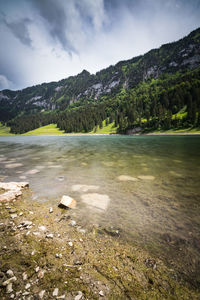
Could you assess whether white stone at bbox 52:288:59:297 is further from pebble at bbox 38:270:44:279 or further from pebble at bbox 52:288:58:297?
pebble at bbox 38:270:44:279

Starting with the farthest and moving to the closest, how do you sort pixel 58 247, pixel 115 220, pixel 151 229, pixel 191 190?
pixel 191 190 → pixel 115 220 → pixel 151 229 → pixel 58 247

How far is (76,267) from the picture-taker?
3594 mm

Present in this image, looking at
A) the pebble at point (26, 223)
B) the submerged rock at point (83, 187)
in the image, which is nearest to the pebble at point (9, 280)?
the pebble at point (26, 223)

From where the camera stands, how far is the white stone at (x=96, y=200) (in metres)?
7.03

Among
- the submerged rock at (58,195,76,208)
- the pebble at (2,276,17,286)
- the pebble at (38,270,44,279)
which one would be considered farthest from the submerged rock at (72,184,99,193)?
the pebble at (2,276,17,286)

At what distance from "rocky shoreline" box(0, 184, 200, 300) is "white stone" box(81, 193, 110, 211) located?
1.67 metres

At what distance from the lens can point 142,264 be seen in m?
3.74

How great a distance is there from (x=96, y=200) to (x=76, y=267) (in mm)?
4097

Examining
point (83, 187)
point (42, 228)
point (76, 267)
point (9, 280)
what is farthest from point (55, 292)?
point (83, 187)

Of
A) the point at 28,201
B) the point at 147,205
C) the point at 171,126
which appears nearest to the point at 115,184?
the point at 147,205

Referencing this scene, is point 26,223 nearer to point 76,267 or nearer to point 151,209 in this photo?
point 76,267

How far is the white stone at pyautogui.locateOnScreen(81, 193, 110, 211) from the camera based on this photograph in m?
7.03

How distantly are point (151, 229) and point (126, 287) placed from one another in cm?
256

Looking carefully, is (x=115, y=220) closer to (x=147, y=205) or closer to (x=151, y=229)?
(x=151, y=229)
